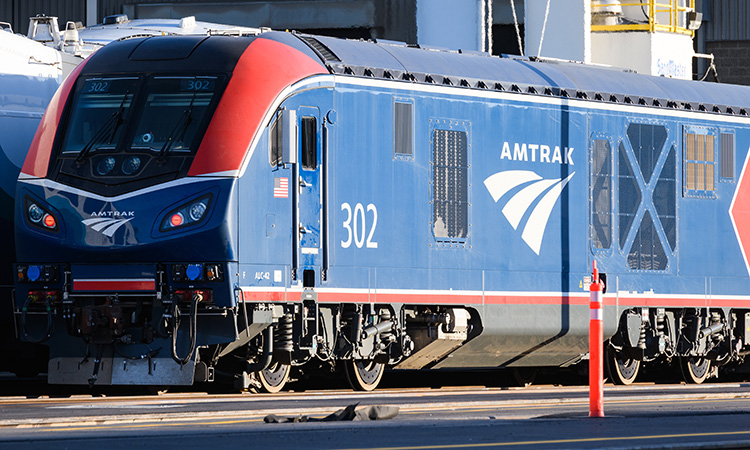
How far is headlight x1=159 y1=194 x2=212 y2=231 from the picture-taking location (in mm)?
15336

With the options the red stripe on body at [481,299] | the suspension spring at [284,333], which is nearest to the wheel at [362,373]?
the red stripe on body at [481,299]

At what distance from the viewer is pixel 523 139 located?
19.0 metres

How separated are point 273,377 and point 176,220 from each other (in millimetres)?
2417

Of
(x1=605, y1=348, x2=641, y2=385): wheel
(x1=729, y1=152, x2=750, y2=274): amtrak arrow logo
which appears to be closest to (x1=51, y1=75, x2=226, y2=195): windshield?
(x1=605, y1=348, x2=641, y2=385): wheel

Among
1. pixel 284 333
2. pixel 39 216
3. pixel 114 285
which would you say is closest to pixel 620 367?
pixel 284 333

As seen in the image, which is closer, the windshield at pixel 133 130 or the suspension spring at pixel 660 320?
the windshield at pixel 133 130

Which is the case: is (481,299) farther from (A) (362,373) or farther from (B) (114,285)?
(B) (114,285)

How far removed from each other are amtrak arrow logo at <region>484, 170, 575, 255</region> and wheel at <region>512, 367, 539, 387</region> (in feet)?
7.94

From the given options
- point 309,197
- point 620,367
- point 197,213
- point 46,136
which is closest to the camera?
point 197,213

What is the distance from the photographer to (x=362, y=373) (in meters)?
17.6

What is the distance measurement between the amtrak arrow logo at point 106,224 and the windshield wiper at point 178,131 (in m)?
0.73

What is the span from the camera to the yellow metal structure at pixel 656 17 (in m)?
28.6

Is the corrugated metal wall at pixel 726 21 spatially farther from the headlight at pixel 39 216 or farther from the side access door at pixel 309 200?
the headlight at pixel 39 216

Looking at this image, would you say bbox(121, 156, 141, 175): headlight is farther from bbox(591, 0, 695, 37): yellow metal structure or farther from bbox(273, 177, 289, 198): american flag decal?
bbox(591, 0, 695, 37): yellow metal structure
